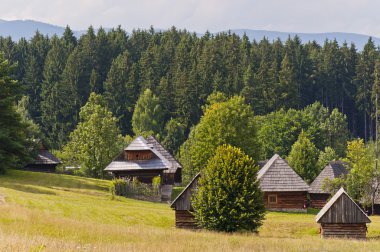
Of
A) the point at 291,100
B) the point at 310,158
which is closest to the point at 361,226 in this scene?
the point at 310,158

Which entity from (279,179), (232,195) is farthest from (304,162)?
(232,195)

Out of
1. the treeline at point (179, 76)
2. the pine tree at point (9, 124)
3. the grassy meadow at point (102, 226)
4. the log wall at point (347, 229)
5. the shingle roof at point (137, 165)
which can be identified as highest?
the treeline at point (179, 76)

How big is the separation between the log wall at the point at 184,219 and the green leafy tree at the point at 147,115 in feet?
240

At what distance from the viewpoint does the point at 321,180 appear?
65.2 meters

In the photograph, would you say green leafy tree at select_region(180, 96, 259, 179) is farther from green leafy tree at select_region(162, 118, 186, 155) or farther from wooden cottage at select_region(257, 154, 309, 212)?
green leafy tree at select_region(162, 118, 186, 155)

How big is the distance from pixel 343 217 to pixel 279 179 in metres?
18.0

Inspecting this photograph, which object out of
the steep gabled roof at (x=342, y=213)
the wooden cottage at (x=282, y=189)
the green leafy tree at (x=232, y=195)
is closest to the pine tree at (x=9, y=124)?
the wooden cottage at (x=282, y=189)

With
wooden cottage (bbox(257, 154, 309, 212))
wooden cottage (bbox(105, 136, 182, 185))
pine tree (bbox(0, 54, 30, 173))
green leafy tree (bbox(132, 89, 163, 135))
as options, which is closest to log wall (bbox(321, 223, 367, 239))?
wooden cottage (bbox(257, 154, 309, 212))

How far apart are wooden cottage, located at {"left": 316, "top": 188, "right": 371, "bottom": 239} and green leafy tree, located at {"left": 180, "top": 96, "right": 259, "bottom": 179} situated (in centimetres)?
2901

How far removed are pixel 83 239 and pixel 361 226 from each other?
79.2 ft

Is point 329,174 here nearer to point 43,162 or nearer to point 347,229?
point 347,229

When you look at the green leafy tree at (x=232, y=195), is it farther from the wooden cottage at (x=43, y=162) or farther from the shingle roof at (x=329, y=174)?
the wooden cottage at (x=43, y=162)

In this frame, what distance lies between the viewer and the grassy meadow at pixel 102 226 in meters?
21.3

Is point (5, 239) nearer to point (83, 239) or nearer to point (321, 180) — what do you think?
point (83, 239)
